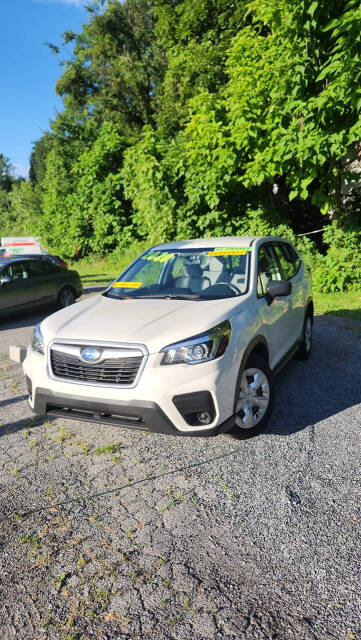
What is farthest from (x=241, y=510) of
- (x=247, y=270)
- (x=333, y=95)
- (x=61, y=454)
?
(x=333, y=95)

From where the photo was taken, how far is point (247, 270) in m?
4.21

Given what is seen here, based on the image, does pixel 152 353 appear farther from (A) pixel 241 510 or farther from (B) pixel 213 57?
(B) pixel 213 57

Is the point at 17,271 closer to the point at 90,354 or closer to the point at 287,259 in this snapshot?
the point at 287,259

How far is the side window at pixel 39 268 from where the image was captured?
10.4 meters

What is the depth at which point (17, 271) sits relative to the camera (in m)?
10.0

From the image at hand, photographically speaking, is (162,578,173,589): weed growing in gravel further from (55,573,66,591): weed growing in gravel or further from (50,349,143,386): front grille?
(50,349,143,386): front grille

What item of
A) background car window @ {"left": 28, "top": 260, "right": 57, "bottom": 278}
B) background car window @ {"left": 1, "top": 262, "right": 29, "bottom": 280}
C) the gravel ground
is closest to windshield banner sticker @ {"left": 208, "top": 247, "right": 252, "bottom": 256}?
the gravel ground

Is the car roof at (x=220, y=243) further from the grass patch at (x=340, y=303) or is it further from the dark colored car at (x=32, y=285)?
the dark colored car at (x=32, y=285)

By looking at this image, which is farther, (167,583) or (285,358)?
(285,358)

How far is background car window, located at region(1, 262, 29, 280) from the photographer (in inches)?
384

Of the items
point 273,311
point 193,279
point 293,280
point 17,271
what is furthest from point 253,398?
point 17,271

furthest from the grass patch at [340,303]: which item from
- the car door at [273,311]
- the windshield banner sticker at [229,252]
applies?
the windshield banner sticker at [229,252]

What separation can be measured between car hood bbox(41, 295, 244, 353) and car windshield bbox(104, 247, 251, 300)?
0.81 ft

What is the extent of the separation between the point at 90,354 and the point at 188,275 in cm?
157
